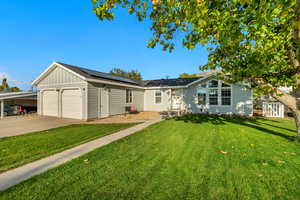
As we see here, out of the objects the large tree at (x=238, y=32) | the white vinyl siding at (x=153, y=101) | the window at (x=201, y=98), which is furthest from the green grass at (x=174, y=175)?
the white vinyl siding at (x=153, y=101)

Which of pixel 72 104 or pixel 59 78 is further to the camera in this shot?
pixel 59 78

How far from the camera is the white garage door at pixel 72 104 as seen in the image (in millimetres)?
10656

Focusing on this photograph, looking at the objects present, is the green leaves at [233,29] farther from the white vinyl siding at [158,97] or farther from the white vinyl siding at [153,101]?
the white vinyl siding at [158,97]

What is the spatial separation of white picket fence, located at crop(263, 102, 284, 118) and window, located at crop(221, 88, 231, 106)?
10.8ft

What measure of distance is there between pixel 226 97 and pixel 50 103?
55.9ft

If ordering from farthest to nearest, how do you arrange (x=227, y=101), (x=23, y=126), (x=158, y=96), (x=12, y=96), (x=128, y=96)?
(x=158, y=96) < (x=128, y=96) < (x=227, y=101) < (x=12, y=96) < (x=23, y=126)

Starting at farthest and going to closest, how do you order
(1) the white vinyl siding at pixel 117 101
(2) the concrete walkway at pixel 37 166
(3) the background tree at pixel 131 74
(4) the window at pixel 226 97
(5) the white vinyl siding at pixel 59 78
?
(3) the background tree at pixel 131 74 → (4) the window at pixel 226 97 → (1) the white vinyl siding at pixel 117 101 → (5) the white vinyl siding at pixel 59 78 → (2) the concrete walkway at pixel 37 166

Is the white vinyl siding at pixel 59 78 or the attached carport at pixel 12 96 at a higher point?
the white vinyl siding at pixel 59 78

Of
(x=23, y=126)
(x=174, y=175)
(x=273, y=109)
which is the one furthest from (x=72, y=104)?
(x=273, y=109)

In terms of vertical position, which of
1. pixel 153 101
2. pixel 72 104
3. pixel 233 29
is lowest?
pixel 72 104

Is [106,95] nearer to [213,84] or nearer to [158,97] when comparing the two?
[158,97]

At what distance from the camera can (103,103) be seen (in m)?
11.5

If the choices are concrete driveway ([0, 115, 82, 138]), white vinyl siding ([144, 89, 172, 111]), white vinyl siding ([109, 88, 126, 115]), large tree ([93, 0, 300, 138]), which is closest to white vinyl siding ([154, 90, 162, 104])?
white vinyl siding ([144, 89, 172, 111])

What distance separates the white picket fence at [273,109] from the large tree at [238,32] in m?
8.78
